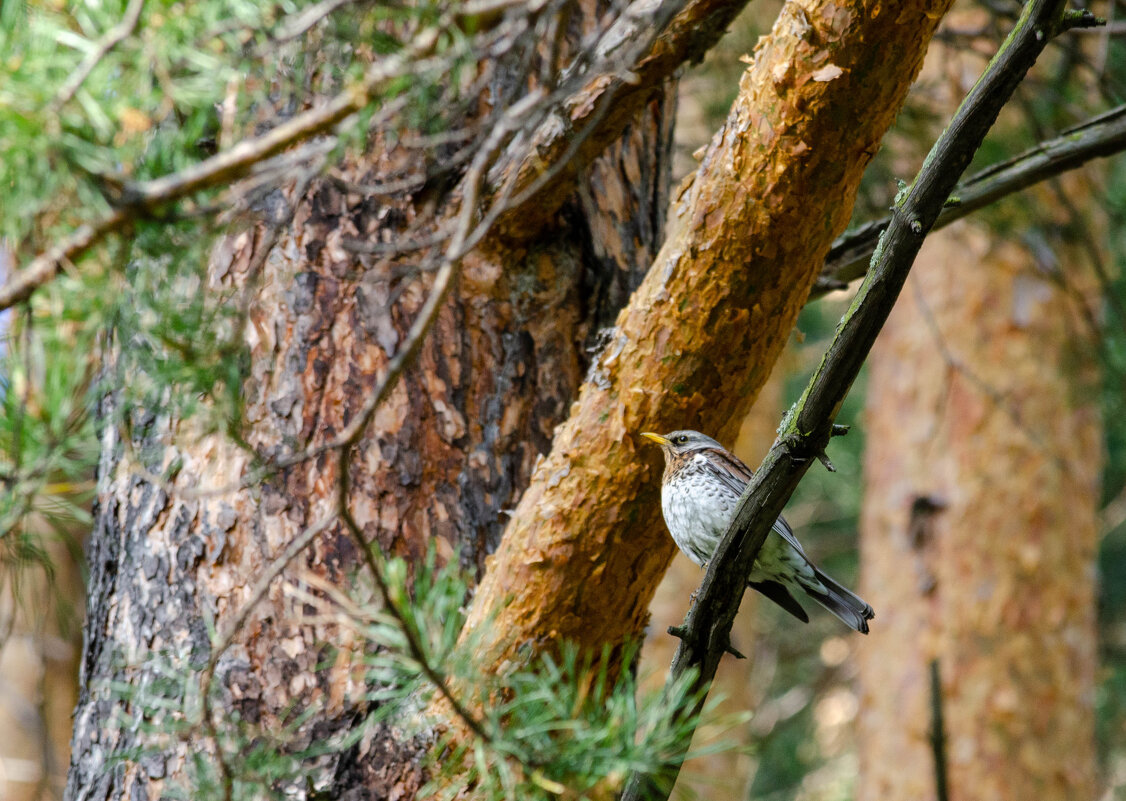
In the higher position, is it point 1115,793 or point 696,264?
point 696,264

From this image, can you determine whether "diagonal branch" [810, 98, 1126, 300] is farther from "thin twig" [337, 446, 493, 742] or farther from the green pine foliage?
"thin twig" [337, 446, 493, 742]

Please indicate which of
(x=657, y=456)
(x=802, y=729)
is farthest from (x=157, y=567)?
(x=802, y=729)

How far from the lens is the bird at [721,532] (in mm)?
2436

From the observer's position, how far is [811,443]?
1.44m

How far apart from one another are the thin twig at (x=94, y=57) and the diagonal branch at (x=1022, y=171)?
1487mm

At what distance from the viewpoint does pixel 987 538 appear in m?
5.11

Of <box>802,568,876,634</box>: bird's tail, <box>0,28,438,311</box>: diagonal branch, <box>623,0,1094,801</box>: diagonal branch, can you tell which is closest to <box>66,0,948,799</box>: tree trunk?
<box>623,0,1094,801</box>: diagonal branch

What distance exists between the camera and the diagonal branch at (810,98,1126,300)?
6.95 ft

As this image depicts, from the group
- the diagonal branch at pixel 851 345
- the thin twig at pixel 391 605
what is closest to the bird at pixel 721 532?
the diagonal branch at pixel 851 345

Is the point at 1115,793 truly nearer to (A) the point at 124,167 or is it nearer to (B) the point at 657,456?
(B) the point at 657,456

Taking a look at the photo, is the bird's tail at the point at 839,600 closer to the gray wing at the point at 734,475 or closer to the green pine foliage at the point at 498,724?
the gray wing at the point at 734,475

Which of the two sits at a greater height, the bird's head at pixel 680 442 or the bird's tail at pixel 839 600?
the bird's head at pixel 680 442

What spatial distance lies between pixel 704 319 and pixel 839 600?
1.08 meters

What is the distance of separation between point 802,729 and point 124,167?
8.77m
